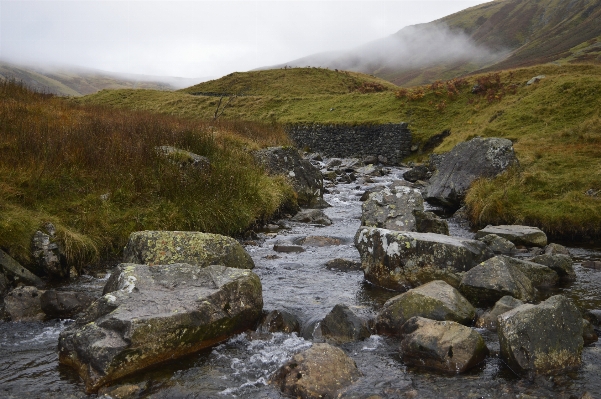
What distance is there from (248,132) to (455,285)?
53.7 feet

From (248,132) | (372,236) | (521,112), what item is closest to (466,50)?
(521,112)

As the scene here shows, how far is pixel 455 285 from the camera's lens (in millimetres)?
8156

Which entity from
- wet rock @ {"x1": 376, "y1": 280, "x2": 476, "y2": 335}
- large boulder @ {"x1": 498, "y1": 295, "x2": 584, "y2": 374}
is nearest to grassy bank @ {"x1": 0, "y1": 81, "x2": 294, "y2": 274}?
wet rock @ {"x1": 376, "y1": 280, "x2": 476, "y2": 335}

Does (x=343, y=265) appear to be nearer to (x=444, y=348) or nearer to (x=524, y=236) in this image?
(x=444, y=348)

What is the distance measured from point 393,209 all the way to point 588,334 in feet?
20.9

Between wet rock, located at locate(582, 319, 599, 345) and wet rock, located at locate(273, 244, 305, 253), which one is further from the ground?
wet rock, located at locate(582, 319, 599, 345)

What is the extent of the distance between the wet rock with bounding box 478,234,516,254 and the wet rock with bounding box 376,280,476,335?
4.52 meters

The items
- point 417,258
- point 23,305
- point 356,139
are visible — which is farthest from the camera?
point 356,139

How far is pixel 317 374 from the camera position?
517cm

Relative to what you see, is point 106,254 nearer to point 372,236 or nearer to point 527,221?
point 372,236

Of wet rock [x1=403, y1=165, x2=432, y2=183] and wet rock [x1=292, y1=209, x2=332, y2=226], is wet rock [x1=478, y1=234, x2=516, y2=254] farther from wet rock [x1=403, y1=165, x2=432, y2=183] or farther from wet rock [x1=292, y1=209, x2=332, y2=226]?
wet rock [x1=403, y1=165, x2=432, y2=183]

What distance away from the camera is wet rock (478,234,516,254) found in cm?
1090

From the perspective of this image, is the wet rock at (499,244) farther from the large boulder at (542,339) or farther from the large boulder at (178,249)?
the large boulder at (178,249)

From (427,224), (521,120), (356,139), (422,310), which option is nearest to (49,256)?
(422,310)
